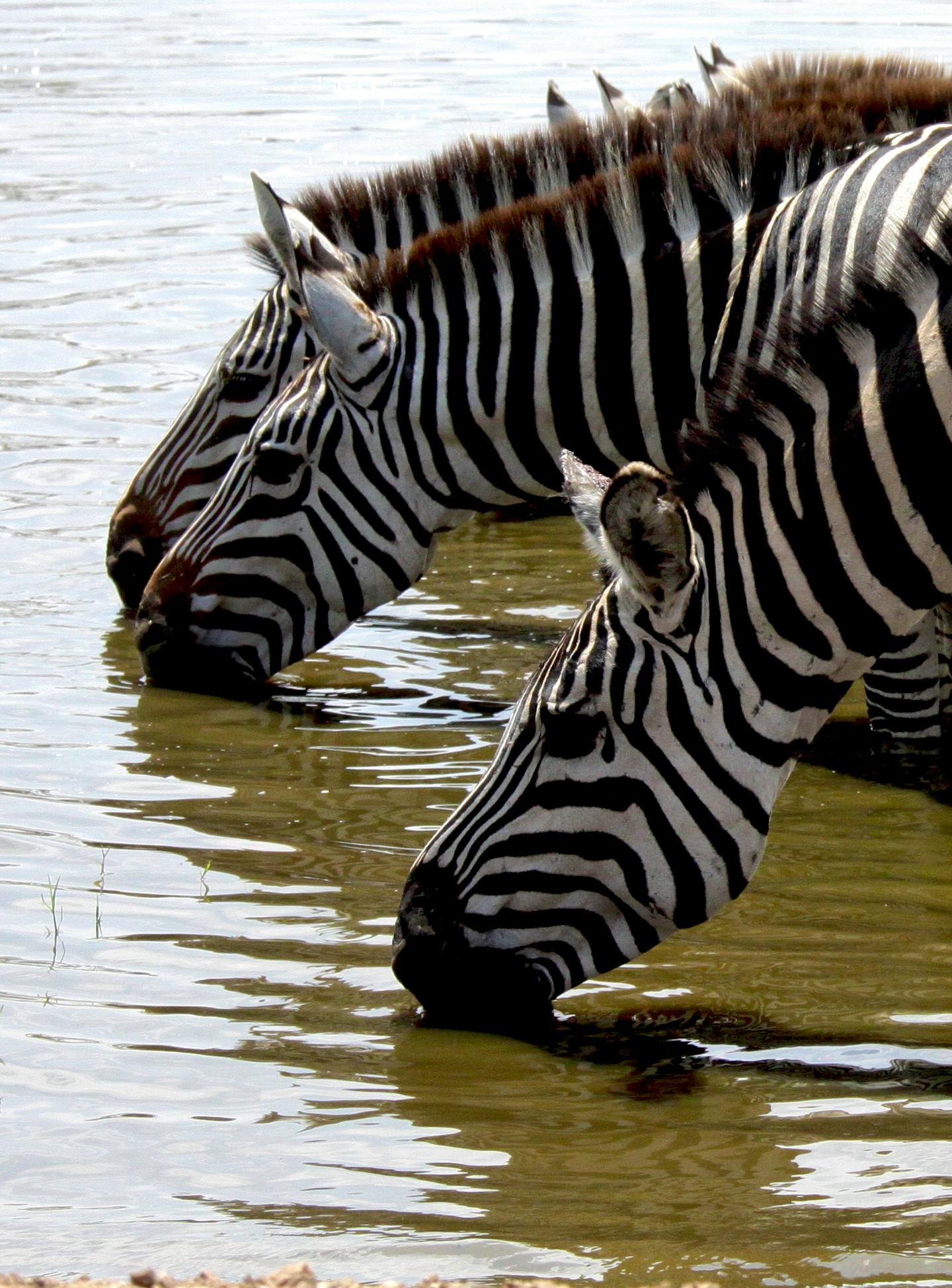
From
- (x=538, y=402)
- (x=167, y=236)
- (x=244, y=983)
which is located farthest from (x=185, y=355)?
(x=244, y=983)

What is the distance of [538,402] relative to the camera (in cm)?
713

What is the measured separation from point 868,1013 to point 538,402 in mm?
2810

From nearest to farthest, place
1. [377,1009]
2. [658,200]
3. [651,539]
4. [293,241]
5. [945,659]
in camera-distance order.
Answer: [651,539] < [377,1009] < [658,200] < [293,241] < [945,659]

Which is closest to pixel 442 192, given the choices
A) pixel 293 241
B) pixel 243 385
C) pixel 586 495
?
pixel 293 241

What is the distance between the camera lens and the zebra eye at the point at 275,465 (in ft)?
25.1

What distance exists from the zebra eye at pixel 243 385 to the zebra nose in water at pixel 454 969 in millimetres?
4637

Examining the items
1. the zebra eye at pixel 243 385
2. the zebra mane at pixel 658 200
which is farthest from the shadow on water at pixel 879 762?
the zebra eye at pixel 243 385

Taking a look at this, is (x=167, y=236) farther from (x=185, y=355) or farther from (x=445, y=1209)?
(x=445, y=1209)

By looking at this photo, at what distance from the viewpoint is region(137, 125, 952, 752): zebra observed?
6605 mm

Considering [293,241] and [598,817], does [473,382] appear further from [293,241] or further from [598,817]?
[598,817]

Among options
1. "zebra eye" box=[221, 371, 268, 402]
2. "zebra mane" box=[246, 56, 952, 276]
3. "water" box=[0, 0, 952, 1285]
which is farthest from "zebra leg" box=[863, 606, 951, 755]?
"zebra eye" box=[221, 371, 268, 402]

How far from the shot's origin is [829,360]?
15.2 feet

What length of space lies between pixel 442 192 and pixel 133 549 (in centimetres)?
222

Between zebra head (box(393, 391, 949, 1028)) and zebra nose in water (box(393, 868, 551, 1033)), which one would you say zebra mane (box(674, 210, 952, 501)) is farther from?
zebra nose in water (box(393, 868, 551, 1033))
